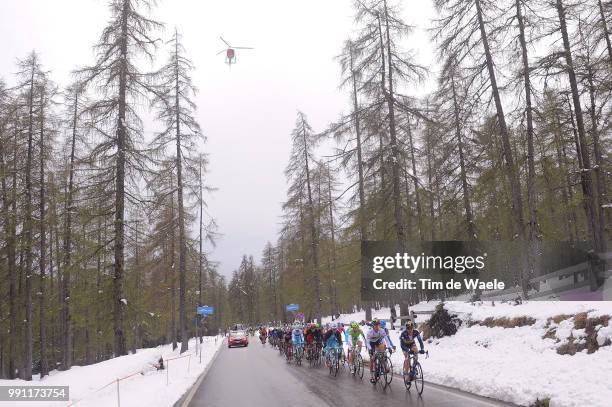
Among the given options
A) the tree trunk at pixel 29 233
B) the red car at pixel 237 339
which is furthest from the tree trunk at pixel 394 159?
the red car at pixel 237 339

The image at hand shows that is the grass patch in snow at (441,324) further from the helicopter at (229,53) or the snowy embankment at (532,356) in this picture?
the helicopter at (229,53)

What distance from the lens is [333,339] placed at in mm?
16516

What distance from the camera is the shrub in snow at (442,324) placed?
17344 mm

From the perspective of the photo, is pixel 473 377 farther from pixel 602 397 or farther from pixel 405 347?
pixel 602 397

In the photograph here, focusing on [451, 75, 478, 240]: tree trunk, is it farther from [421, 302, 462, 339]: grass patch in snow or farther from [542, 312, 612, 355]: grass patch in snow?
[542, 312, 612, 355]: grass patch in snow

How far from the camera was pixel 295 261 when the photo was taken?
128 feet

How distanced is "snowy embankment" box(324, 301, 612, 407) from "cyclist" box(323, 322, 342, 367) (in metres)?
2.02

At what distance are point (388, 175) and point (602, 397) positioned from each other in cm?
1464

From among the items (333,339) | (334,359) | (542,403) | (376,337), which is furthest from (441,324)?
(542,403)

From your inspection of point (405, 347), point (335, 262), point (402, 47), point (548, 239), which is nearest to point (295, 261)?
point (335, 262)

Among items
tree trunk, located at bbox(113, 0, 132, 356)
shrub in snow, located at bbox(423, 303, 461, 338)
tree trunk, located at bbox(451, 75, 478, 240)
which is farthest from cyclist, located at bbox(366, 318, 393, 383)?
tree trunk, located at bbox(451, 75, 478, 240)

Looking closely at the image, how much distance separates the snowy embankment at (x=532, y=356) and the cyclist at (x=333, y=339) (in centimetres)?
202

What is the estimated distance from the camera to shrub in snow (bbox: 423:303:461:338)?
683 inches

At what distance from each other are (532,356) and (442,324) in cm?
677
